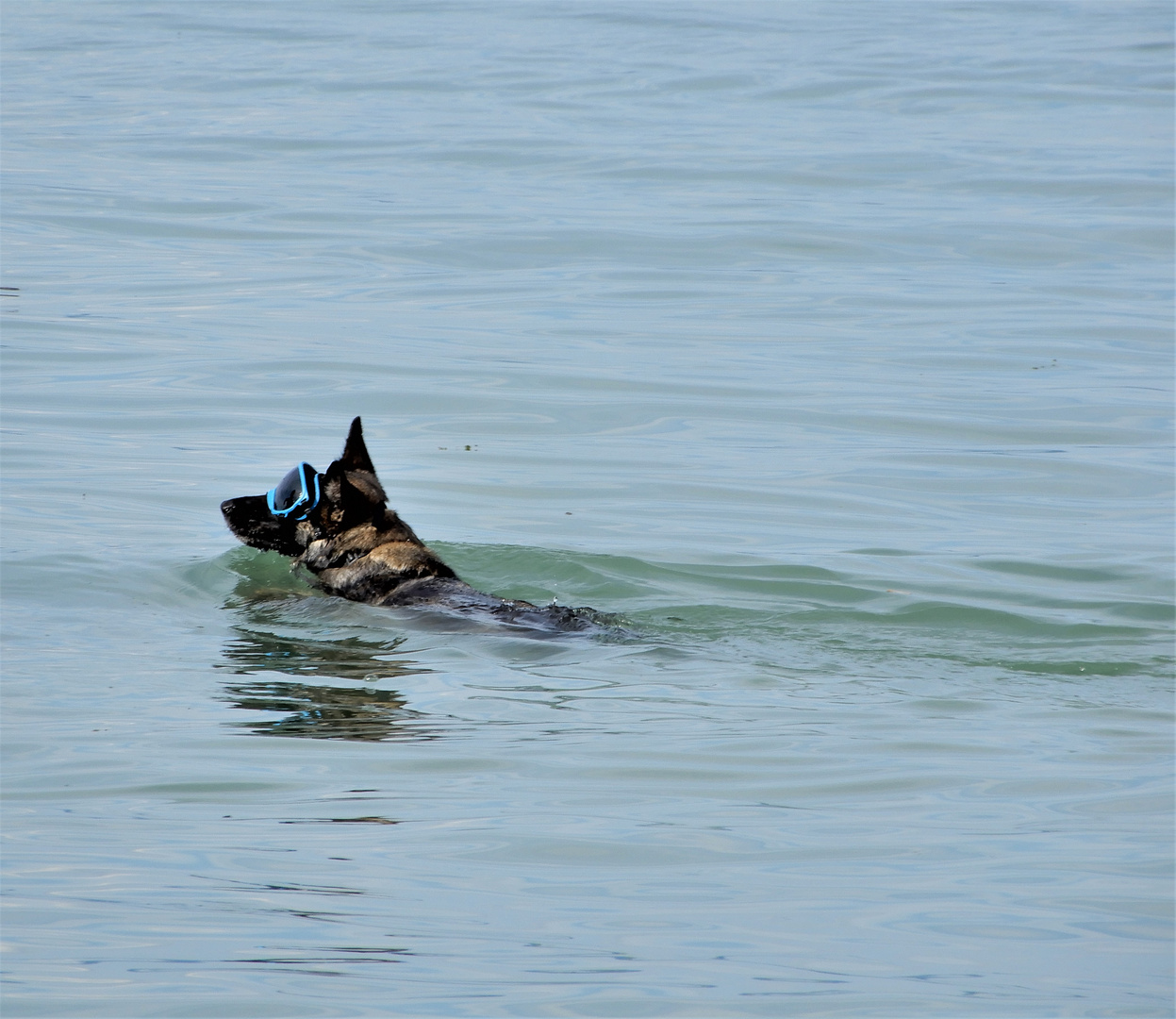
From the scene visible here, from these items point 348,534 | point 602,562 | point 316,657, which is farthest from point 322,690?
point 602,562

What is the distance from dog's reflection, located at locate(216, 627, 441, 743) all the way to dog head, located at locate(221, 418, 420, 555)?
928mm

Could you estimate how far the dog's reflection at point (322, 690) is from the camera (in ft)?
23.1

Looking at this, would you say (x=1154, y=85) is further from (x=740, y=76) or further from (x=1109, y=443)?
(x=1109, y=443)

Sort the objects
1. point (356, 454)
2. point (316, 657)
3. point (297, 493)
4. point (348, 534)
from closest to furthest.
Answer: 1. point (316, 657)
2. point (297, 493)
3. point (348, 534)
4. point (356, 454)

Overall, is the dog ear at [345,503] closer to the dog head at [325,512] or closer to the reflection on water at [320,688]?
the dog head at [325,512]

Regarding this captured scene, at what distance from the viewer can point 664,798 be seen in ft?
20.5

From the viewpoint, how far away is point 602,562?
10.4 meters

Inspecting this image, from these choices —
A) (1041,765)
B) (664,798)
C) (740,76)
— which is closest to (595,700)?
(664,798)

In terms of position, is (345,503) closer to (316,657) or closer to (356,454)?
(356,454)

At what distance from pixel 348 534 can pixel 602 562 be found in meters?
1.69

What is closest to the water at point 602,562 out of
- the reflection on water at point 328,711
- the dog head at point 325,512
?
the reflection on water at point 328,711

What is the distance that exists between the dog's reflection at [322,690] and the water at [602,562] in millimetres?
36

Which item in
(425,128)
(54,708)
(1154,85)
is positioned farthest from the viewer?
(1154,85)

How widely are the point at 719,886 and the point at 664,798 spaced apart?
87cm
